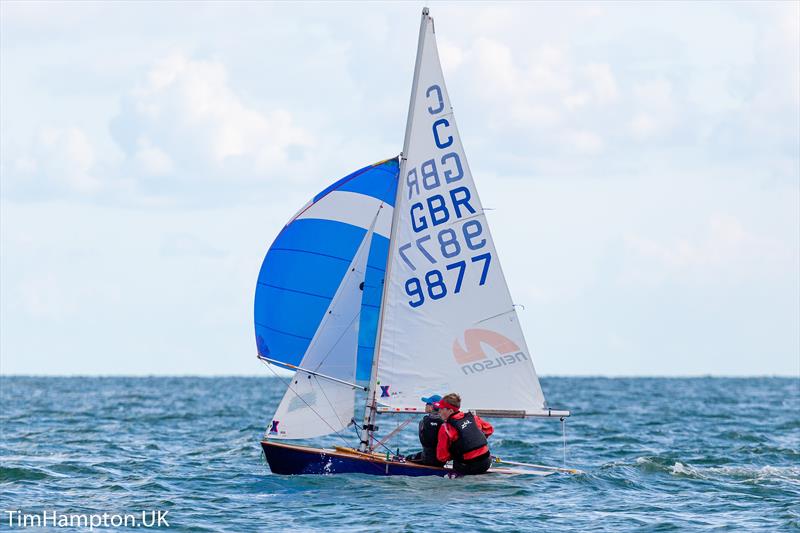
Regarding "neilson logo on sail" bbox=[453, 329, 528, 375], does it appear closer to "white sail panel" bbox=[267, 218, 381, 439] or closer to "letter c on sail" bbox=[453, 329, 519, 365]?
"letter c on sail" bbox=[453, 329, 519, 365]

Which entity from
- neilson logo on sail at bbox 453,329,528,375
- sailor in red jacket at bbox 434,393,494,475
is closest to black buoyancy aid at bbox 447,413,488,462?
sailor in red jacket at bbox 434,393,494,475

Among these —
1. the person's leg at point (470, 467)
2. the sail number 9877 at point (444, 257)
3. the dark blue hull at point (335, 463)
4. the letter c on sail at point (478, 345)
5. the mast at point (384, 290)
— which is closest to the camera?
the person's leg at point (470, 467)

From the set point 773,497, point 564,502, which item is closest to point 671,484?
point 773,497

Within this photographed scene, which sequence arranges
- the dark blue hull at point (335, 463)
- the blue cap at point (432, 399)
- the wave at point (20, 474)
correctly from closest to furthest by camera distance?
the dark blue hull at point (335, 463) → the blue cap at point (432, 399) → the wave at point (20, 474)

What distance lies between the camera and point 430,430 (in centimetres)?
1923

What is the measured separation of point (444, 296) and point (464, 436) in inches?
96.2

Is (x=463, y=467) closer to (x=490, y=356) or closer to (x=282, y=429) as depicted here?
(x=490, y=356)

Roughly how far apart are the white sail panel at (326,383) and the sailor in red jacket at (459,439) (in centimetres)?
188

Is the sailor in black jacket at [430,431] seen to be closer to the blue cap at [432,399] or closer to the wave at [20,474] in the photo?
the blue cap at [432,399]

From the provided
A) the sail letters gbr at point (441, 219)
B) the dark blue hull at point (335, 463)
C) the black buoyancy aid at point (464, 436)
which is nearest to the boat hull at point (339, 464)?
the dark blue hull at point (335, 463)

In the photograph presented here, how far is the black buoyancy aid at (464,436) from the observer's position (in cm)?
1902

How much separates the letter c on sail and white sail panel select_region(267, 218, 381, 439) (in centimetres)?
182

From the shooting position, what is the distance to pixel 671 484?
21.0m

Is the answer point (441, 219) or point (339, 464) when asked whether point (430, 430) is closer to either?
point (339, 464)
